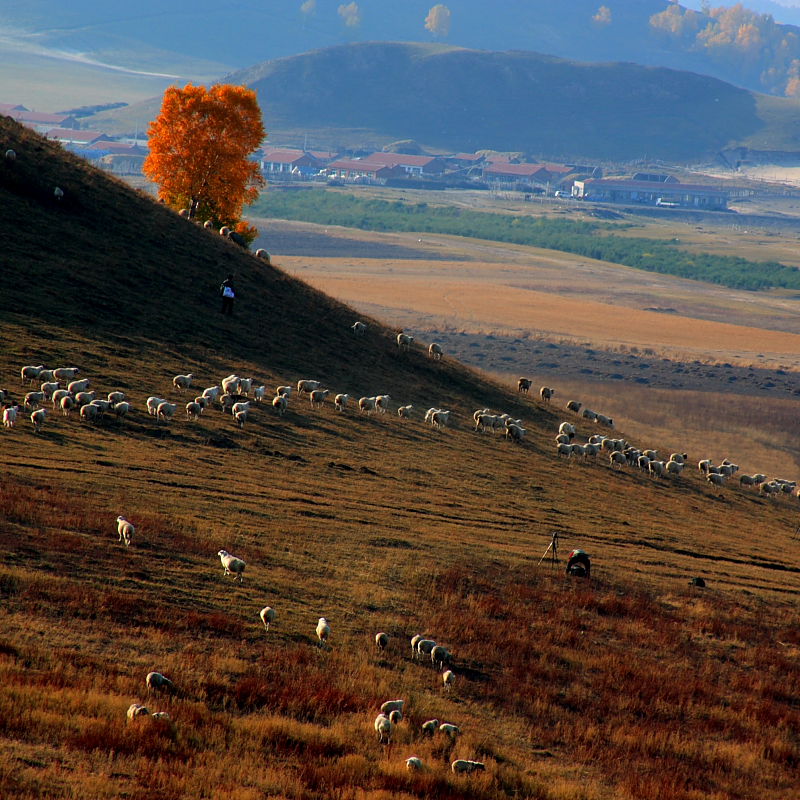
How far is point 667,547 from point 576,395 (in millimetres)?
46677

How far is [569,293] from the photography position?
138m

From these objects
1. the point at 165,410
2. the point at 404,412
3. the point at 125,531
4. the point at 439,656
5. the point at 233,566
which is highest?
the point at 404,412

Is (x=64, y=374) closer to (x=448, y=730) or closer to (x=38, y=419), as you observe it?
(x=38, y=419)

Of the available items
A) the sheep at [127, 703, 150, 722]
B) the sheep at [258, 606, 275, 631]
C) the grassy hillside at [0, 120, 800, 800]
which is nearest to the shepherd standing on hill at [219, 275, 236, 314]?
the grassy hillside at [0, 120, 800, 800]

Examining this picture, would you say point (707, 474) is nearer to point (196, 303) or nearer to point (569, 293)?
point (196, 303)

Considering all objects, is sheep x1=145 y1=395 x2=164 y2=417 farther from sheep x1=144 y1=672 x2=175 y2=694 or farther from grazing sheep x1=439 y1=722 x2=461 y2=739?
grazing sheep x1=439 y1=722 x2=461 y2=739

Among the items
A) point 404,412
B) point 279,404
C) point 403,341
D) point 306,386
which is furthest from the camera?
point 403,341

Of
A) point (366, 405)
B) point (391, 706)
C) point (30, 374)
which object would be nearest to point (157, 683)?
point (391, 706)

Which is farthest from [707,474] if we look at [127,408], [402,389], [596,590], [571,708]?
[571,708]

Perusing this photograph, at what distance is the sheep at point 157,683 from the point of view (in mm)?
17594

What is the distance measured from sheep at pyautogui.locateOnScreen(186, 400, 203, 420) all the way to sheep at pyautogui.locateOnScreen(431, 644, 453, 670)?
1969 cm

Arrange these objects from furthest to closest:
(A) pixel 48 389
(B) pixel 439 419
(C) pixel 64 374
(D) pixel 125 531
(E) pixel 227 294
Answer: (E) pixel 227 294, (B) pixel 439 419, (C) pixel 64 374, (A) pixel 48 389, (D) pixel 125 531

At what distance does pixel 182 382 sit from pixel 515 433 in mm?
16666

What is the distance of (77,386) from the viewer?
37.3 metres
